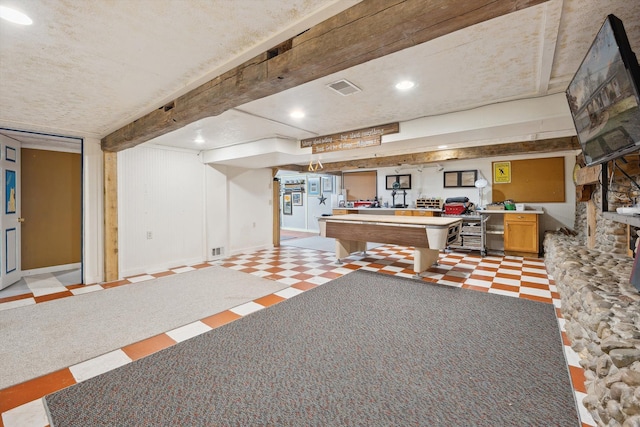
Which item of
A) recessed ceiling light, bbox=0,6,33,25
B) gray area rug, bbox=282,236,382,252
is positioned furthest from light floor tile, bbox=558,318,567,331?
recessed ceiling light, bbox=0,6,33,25

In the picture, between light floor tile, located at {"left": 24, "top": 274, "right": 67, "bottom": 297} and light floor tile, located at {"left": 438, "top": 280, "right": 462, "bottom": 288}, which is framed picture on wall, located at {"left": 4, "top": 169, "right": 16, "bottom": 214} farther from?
light floor tile, located at {"left": 438, "top": 280, "right": 462, "bottom": 288}

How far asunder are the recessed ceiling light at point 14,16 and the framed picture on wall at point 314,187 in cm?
896

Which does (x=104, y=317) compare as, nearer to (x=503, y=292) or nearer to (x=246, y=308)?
(x=246, y=308)

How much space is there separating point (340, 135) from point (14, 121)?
14.2ft

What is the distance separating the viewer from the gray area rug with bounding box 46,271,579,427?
1601mm

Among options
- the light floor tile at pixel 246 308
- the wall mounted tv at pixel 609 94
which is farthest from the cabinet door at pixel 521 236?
the light floor tile at pixel 246 308

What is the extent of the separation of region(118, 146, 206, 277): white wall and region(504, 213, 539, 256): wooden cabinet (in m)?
6.53

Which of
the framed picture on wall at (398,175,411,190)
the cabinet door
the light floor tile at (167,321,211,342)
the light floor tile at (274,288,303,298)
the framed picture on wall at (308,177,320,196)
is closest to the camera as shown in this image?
the light floor tile at (167,321,211,342)

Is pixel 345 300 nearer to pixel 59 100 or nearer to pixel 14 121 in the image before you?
pixel 59 100

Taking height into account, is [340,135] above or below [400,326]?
above

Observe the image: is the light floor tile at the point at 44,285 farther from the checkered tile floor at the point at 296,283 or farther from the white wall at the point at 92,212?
the white wall at the point at 92,212

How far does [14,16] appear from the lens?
158cm

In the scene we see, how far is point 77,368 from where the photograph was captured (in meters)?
2.14

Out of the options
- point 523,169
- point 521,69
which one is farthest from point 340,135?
point 523,169
